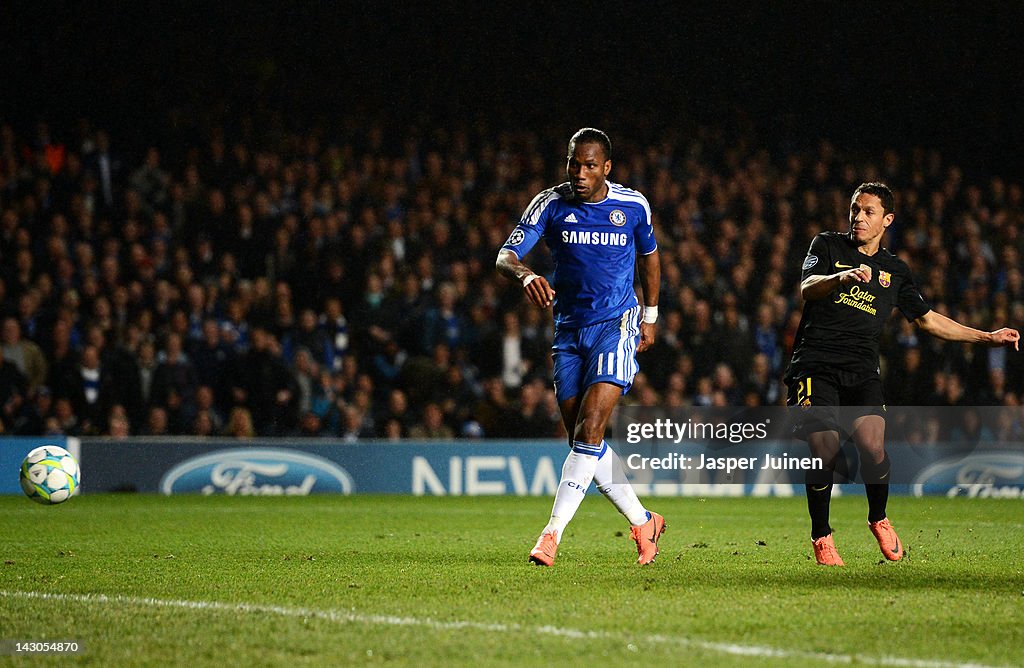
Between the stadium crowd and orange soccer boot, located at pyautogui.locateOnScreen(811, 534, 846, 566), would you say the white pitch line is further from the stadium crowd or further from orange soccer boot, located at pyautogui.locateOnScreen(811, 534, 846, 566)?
the stadium crowd

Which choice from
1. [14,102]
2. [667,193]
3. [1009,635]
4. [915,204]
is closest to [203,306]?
[14,102]

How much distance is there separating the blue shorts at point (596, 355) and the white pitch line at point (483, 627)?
250 cm

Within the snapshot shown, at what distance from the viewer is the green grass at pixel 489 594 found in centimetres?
466

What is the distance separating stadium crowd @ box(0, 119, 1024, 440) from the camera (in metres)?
15.2

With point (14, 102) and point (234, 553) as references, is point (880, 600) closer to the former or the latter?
→ point (234, 553)

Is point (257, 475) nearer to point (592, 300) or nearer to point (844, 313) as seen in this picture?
point (592, 300)

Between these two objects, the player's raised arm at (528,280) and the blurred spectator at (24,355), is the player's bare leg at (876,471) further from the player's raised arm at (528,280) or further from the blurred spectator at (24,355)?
the blurred spectator at (24,355)

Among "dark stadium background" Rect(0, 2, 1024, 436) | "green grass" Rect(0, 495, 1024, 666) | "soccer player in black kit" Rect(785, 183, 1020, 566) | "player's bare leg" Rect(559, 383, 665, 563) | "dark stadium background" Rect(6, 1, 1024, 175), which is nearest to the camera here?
"green grass" Rect(0, 495, 1024, 666)

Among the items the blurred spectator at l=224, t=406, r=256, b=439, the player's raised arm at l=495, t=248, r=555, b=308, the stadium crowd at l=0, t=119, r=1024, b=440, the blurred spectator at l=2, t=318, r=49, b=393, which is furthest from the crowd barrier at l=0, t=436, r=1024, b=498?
the player's raised arm at l=495, t=248, r=555, b=308

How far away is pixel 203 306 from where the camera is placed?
16.0 m

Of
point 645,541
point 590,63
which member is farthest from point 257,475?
point 590,63

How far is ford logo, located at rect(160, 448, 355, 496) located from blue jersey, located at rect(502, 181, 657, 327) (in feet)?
26.5

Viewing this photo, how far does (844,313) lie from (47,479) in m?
5.42

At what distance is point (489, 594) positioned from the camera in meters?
6.10
